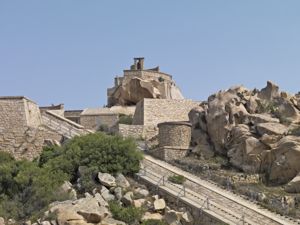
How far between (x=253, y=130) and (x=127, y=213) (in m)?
11.1

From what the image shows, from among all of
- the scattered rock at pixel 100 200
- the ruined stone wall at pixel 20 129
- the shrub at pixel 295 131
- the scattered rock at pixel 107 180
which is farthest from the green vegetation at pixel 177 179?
the ruined stone wall at pixel 20 129

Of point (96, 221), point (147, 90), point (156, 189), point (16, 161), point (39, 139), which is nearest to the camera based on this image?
point (96, 221)

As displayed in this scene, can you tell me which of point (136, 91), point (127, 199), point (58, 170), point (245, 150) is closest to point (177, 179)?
point (127, 199)

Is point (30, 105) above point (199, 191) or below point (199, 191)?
above

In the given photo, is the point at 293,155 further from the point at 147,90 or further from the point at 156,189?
the point at 147,90

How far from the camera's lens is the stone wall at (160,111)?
4803cm

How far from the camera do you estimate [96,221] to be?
96.3 ft

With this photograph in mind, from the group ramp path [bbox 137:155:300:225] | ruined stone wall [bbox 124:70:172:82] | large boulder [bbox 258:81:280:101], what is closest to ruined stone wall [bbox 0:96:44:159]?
ramp path [bbox 137:155:300:225]

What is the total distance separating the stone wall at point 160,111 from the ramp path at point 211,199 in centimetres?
1135

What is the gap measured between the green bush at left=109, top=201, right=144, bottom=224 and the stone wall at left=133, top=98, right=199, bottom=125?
1717cm

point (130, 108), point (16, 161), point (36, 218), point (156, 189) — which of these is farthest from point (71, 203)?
point (130, 108)

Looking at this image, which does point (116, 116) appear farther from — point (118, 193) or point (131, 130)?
point (118, 193)

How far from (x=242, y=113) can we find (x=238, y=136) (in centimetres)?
200

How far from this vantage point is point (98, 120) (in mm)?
49594
